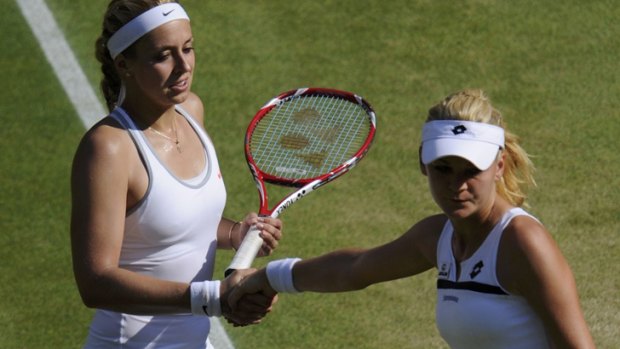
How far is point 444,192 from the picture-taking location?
4.54m

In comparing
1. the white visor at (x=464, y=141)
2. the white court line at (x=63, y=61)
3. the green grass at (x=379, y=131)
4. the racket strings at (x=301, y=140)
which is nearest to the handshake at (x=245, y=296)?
the white visor at (x=464, y=141)

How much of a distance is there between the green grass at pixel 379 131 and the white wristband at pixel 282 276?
2.35 m

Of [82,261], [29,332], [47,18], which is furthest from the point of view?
[47,18]

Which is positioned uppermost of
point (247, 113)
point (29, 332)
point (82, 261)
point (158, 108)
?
point (158, 108)

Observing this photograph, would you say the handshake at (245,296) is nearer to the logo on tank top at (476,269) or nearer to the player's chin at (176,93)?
the player's chin at (176,93)

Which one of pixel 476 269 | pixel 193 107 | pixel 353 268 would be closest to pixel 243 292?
pixel 353 268

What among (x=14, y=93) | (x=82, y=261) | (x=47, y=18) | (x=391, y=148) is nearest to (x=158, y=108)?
(x=82, y=261)

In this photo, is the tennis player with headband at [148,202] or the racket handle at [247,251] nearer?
the tennis player with headband at [148,202]

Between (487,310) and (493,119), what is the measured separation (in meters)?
0.69

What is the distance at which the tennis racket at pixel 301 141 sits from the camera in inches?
255

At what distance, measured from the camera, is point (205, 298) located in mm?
5133

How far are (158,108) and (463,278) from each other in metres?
1.54

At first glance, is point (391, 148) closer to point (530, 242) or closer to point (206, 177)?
point (206, 177)

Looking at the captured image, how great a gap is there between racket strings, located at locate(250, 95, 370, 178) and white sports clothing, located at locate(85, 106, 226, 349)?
4.17 ft
